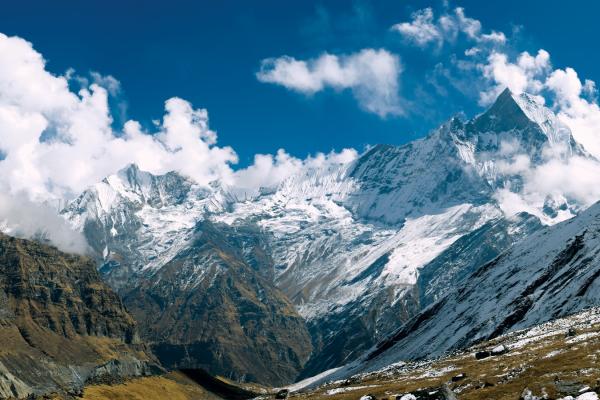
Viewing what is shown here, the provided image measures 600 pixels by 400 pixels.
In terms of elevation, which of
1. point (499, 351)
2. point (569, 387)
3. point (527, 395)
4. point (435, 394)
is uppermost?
point (499, 351)

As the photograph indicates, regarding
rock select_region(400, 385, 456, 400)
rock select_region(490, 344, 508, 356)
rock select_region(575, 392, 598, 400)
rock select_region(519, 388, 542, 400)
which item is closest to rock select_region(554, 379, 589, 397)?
rock select_region(575, 392, 598, 400)

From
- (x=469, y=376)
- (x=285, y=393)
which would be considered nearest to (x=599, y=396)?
(x=469, y=376)

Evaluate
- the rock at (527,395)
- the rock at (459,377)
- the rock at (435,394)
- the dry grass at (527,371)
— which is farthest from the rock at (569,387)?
the rock at (459,377)

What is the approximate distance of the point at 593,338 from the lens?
90125mm

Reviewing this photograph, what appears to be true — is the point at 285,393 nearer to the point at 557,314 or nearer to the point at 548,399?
the point at 548,399

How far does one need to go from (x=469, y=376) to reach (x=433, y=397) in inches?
563

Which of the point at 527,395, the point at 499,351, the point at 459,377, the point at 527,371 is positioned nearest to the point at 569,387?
the point at 527,395

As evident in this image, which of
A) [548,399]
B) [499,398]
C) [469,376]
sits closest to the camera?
[548,399]

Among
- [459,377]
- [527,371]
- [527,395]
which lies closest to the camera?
[527,395]

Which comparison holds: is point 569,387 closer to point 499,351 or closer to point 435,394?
point 435,394

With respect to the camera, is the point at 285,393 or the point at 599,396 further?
the point at 285,393

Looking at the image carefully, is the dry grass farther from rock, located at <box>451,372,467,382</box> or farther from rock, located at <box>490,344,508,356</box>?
rock, located at <box>490,344,508,356</box>

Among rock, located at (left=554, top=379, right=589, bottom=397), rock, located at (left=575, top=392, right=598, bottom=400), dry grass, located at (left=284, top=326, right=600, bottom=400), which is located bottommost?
rock, located at (left=575, top=392, right=598, bottom=400)

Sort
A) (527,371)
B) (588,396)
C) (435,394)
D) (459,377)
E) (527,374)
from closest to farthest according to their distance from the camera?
(588,396) → (435,394) → (527,374) → (527,371) → (459,377)
